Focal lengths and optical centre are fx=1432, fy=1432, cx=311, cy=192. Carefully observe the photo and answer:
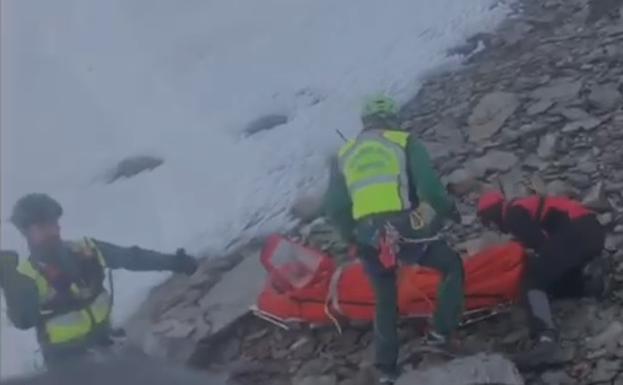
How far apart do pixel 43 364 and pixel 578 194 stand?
12.4 feet

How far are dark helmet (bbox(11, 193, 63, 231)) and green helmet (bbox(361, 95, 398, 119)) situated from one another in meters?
1.86

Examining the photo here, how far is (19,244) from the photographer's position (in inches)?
452

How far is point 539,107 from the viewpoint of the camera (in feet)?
37.0

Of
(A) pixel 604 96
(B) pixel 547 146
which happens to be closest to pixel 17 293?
(B) pixel 547 146

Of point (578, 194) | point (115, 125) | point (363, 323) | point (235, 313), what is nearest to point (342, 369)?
point (363, 323)

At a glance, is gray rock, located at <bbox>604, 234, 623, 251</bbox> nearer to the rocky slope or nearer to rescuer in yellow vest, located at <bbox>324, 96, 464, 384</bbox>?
the rocky slope

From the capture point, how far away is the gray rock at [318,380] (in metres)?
8.67

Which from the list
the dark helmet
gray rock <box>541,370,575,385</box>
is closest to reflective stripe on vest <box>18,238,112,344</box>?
the dark helmet

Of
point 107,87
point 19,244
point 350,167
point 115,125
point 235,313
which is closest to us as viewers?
point 350,167

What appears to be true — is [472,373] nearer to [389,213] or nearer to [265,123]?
[389,213]

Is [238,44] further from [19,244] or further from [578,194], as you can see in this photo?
[578,194]

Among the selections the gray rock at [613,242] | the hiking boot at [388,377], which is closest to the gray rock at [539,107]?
the gray rock at [613,242]

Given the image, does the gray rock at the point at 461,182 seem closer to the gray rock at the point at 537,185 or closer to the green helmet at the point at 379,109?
the gray rock at the point at 537,185

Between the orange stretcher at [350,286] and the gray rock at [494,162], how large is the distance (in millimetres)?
1715
